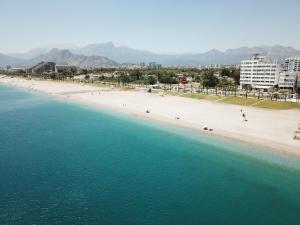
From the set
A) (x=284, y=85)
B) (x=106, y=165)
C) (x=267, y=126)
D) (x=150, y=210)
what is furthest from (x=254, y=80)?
(x=150, y=210)

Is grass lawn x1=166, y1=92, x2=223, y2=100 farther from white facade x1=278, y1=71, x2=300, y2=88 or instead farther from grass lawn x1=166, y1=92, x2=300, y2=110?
white facade x1=278, y1=71, x2=300, y2=88

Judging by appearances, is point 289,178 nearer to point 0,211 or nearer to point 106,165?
point 106,165

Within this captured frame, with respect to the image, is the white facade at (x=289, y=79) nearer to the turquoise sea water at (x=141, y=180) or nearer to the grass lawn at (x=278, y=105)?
the grass lawn at (x=278, y=105)

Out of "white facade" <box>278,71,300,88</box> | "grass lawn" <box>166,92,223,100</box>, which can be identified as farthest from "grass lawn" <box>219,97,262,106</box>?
"white facade" <box>278,71,300,88</box>

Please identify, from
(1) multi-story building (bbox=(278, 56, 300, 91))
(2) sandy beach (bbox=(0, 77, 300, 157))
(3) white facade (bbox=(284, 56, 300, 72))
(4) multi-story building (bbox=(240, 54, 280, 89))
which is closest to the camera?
(2) sandy beach (bbox=(0, 77, 300, 157))

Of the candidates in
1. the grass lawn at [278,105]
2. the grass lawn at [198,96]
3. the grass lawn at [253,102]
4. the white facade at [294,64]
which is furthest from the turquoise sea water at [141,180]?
the white facade at [294,64]

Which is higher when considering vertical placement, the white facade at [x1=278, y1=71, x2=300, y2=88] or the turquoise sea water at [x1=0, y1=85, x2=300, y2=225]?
the white facade at [x1=278, y1=71, x2=300, y2=88]
